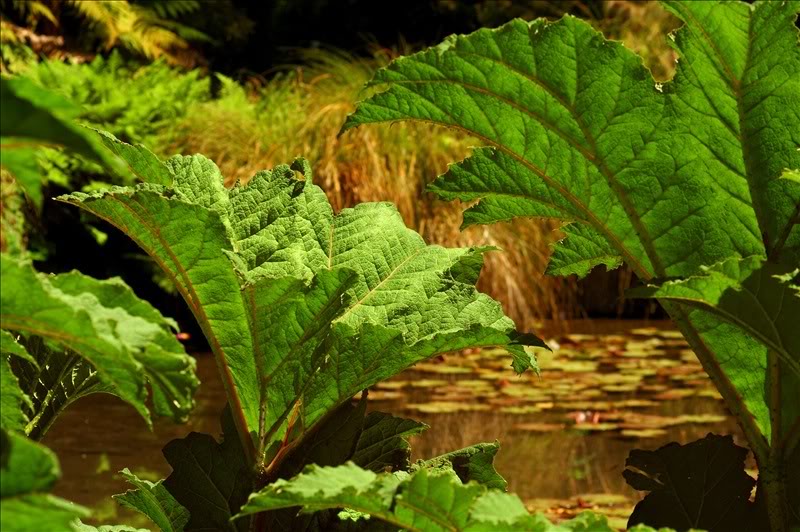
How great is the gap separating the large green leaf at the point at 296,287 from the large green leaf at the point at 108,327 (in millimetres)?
189

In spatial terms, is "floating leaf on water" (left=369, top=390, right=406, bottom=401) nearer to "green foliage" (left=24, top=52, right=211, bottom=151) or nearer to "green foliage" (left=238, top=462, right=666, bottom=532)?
"green foliage" (left=24, top=52, right=211, bottom=151)

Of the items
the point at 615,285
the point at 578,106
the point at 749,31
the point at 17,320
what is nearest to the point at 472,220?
the point at 578,106

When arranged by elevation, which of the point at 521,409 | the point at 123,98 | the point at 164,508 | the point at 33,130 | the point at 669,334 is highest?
the point at 33,130

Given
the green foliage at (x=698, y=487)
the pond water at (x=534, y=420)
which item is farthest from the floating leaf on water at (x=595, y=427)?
the green foliage at (x=698, y=487)

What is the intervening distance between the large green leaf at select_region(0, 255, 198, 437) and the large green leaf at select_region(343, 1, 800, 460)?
349 millimetres

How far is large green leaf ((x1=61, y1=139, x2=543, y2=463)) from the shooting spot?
817mm

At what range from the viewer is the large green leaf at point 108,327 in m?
0.57

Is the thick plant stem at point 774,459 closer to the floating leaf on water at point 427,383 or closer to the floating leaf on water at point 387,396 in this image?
the floating leaf on water at point 387,396

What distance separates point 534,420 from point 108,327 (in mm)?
4230

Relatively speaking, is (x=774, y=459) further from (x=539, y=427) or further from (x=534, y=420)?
(x=534, y=420)

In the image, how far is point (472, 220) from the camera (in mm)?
1053

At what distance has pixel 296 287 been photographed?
83 cm

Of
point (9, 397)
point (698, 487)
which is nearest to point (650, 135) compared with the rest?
point (698, 487)

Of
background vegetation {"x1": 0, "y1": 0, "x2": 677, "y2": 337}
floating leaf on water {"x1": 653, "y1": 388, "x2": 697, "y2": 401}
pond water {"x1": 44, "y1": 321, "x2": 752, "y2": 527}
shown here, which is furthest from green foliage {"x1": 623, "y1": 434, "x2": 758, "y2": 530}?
background vegetation {"x1": 0, "y1": 0, "x2": 677, "y2": 337}
